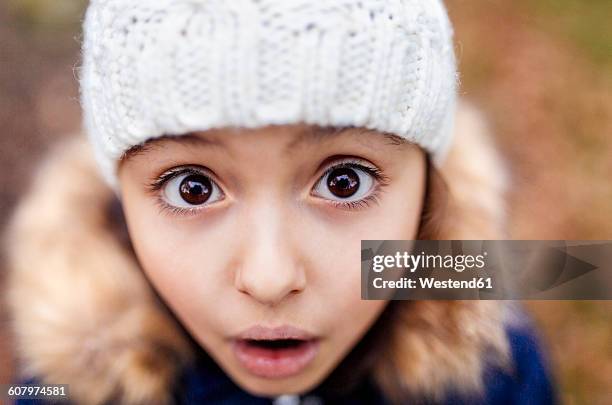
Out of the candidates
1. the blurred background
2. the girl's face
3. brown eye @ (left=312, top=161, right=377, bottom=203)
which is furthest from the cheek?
the blurred background

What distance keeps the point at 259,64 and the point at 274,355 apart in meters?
0.29

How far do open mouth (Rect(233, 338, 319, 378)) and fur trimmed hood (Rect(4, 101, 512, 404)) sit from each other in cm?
13

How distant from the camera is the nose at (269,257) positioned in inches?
20.1

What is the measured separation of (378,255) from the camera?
587 millimetres

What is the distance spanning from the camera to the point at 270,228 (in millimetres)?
516

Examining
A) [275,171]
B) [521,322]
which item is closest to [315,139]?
[275,171]

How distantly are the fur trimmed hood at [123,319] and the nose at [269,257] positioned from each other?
23 cm

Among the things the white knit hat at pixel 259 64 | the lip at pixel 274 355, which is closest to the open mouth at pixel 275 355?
the lip at pixel 274 355

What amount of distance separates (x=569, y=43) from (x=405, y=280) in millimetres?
771

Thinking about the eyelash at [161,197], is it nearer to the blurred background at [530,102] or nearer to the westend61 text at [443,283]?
the westend61 text at [443,283]

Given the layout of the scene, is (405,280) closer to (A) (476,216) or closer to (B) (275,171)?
(A) (476,216)

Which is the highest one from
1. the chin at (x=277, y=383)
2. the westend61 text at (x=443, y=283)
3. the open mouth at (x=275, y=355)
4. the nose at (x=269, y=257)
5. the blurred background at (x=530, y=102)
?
the blurred background at (x=530, y=102)

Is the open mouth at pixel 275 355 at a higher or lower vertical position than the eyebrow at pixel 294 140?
lower

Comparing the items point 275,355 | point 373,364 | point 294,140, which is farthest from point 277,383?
point 294,140
